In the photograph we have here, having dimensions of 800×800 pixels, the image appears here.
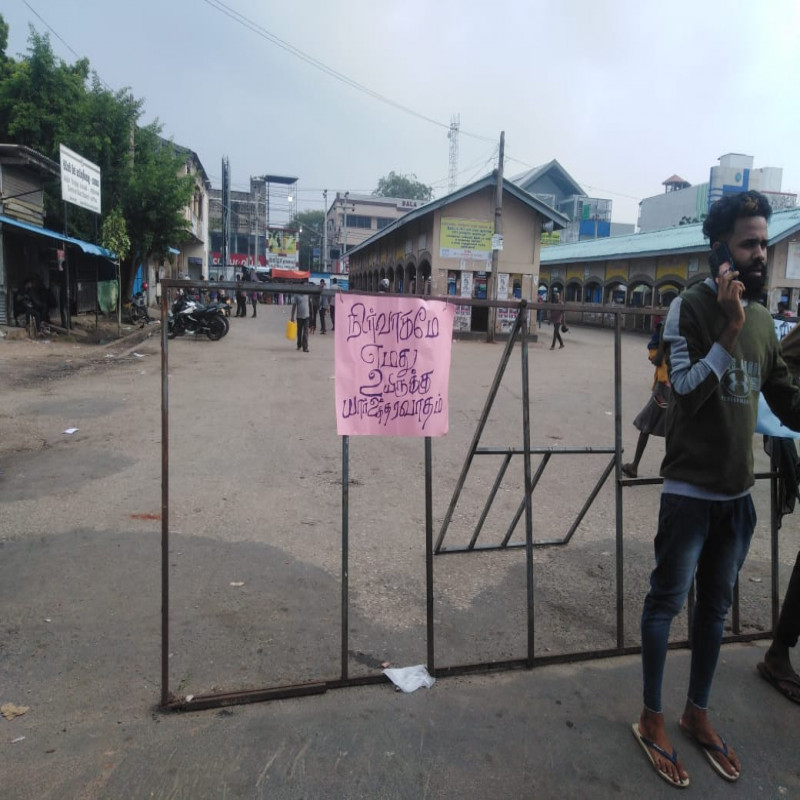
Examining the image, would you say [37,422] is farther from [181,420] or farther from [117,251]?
[117,251]

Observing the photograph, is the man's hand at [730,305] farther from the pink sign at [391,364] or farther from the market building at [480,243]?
the market building at [480,243]

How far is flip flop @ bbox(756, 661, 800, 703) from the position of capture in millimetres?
2818

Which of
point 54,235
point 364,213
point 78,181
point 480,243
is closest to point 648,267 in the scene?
point 480,243

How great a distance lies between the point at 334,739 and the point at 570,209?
58.5 meters

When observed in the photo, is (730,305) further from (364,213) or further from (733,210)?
(364,213)

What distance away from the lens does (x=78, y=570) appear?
3.89 meters

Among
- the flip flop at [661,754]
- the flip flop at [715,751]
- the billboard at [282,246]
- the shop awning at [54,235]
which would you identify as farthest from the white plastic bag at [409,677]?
the billboard at [282,246]

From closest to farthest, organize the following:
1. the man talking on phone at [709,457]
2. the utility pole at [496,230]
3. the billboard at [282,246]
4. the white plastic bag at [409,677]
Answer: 1. the man talking on phone at [709,457]
2. the white plastic bag at [409,677]
3. the utility pole at [496,230]
4. the billboard at [282,246]

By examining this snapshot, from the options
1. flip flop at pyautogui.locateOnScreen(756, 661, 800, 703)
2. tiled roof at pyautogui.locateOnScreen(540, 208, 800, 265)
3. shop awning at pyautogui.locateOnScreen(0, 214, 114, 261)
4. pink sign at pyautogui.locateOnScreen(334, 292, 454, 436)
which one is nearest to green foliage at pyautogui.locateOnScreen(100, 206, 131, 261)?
shop awning at pyautogui.locateOnScreen(0, 214, 114, 261)

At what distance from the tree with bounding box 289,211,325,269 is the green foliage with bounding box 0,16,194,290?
67.1 metres

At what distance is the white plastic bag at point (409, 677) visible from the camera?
280 centimetres

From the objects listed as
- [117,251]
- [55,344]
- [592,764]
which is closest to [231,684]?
[592,764]

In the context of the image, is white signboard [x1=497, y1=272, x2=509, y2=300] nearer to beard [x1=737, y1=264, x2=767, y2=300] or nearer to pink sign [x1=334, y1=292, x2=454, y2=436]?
pink sign [x1=334, y1=292, x2=454, y2=436]

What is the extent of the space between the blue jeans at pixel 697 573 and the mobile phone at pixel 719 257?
857mm
